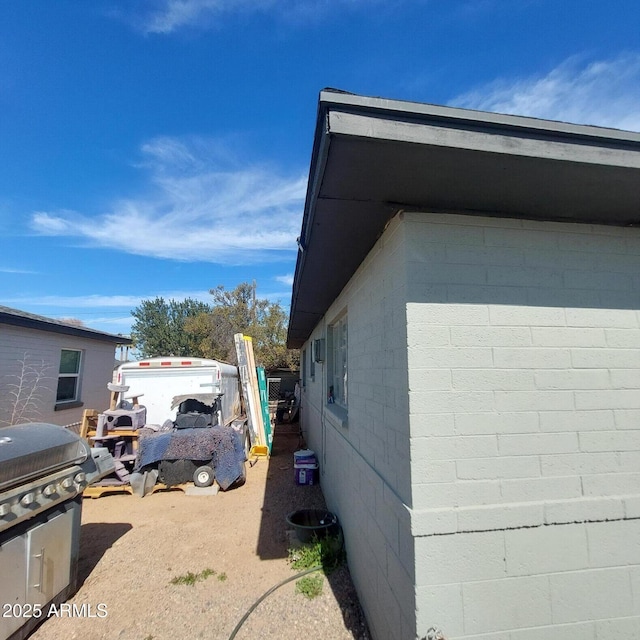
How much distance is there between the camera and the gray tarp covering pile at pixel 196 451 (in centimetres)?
636

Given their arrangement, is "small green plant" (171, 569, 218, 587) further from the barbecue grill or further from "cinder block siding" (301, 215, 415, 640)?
"cinder block siding" (301, 215, 415, 640)

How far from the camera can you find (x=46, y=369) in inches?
333

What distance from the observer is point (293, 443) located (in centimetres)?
1057

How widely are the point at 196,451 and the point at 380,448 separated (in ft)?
15.9

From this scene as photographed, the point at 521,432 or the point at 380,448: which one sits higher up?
the point at 521,432

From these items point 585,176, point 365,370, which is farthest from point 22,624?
point 585,176

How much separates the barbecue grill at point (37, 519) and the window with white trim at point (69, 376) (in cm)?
706

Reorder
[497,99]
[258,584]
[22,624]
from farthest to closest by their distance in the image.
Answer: [258,584], [497,99], [22,624]

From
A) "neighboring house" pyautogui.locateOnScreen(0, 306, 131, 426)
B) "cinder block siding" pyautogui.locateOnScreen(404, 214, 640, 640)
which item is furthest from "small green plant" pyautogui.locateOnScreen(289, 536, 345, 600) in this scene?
"neighboring house" pyautogui.locateOnScreen(0, 306, 131, 426)

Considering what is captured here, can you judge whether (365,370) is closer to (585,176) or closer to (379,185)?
(379,185)

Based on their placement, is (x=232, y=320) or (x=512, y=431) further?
(x=232, y=320)

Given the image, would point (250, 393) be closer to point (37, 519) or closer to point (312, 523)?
point (312, 523)

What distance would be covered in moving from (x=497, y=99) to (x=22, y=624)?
5.65 meters

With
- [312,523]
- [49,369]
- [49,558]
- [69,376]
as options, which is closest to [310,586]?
[312,523]
